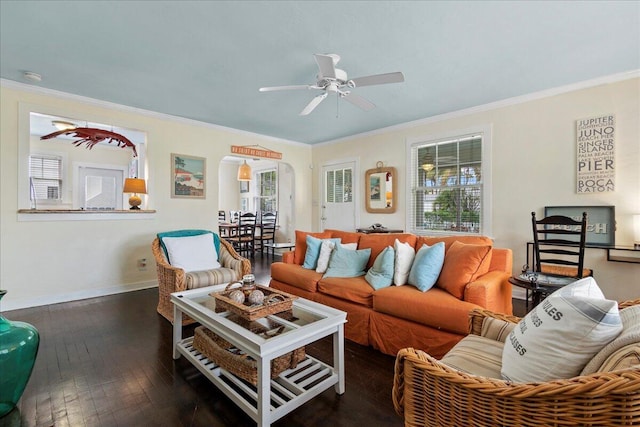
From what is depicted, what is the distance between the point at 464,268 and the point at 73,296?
4494mm

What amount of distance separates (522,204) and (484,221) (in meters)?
0.50

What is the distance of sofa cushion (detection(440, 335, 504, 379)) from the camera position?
3.98 feet

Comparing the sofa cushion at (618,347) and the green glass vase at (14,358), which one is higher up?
the sofa cushion at (618,347)

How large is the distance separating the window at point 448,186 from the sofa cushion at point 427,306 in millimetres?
2329

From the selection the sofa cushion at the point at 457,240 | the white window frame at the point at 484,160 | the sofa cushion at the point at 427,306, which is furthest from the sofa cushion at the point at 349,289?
the white window frame at the point at 484,160

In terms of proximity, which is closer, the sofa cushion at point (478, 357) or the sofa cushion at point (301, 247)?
the sofa cushion at point (478, 357)

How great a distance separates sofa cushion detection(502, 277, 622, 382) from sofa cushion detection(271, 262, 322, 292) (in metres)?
2.06

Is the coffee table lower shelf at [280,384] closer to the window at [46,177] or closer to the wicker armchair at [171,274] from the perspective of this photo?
the wicker armchair at [171,274]

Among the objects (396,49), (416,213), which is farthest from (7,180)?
(416,213)

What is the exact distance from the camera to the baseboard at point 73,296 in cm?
339

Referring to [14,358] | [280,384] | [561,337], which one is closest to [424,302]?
[280,384]

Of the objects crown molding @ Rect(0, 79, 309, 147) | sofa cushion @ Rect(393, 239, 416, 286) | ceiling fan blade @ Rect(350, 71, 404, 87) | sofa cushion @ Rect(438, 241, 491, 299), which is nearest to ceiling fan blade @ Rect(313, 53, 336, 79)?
ceiling fan blade @ Rect(350, 71, 404, 87)

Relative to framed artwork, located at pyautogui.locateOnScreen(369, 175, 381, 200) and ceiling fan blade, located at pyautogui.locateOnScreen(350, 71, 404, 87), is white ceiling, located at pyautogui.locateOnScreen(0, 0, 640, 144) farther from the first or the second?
framed artwork, located at pyautogui.locateOnScreen(369, 175, 381, 200)

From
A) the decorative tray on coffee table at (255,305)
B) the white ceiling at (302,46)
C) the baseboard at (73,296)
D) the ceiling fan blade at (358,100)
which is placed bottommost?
the baseboard at (73,296)
